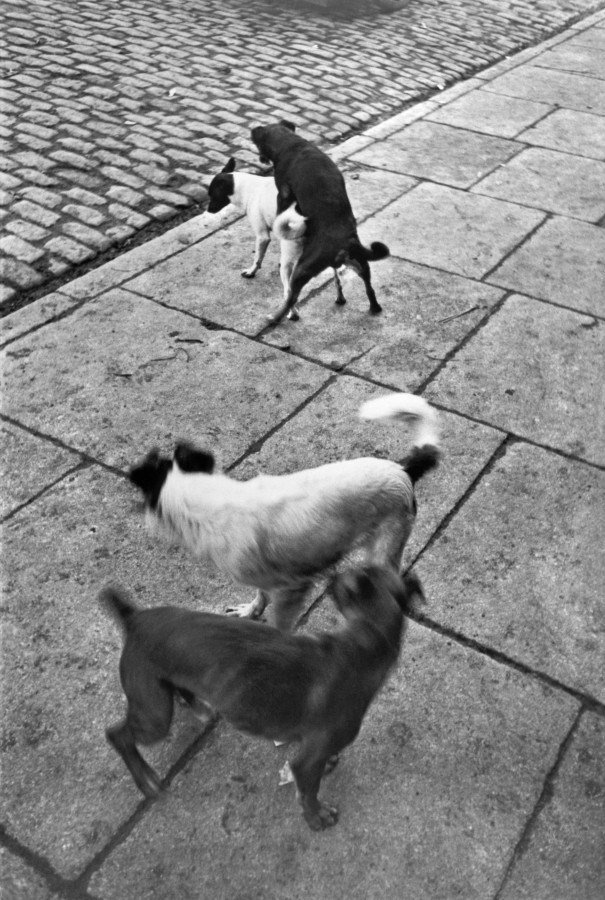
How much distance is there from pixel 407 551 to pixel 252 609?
0.76 metres

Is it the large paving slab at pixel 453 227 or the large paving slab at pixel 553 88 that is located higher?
the large paving slab at pixel 553 88

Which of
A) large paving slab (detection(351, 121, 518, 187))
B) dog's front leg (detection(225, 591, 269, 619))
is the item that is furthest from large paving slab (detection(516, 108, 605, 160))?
dog's front leg (detection(225, 591, 269, 619))

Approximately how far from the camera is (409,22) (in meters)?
10.8

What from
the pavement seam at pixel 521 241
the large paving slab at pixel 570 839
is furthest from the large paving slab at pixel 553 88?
the large paving slab at pixel 570 839

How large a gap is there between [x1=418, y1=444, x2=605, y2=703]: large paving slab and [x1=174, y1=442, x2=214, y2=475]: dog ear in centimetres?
112

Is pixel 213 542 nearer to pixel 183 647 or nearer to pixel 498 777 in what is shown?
pixel 183 647

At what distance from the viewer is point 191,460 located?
2.91m

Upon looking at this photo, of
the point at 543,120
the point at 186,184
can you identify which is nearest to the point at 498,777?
the point at 186,184

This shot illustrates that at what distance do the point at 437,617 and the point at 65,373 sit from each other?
2.52 m

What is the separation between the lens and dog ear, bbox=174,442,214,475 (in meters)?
2.90

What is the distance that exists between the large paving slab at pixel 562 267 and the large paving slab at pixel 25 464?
3.16 meters

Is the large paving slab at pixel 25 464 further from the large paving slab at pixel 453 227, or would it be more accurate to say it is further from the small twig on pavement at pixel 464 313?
the large paving slab at pixel 453 227

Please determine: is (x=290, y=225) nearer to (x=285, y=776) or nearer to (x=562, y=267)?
(x=562, y=267)

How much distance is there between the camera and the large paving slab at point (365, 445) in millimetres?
3887
